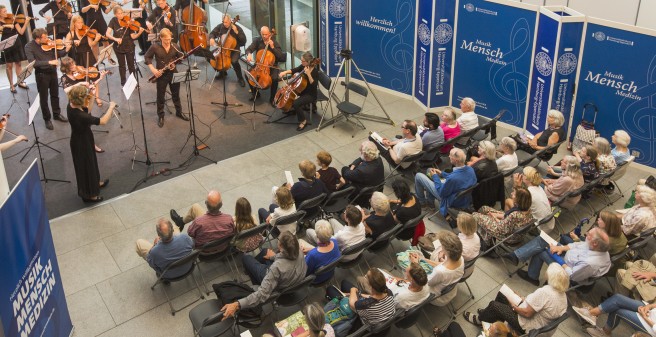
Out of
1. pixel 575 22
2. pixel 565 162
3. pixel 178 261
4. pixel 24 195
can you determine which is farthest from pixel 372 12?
pixel 24 195

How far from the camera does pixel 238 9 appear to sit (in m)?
12.4

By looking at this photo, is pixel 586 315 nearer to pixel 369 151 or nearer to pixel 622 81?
pixel 369 151

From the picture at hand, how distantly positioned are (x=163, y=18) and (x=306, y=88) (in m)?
3.24

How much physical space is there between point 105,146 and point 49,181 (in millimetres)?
1130

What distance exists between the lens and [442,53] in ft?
34.5

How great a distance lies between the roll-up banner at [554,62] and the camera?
8977 millimetres

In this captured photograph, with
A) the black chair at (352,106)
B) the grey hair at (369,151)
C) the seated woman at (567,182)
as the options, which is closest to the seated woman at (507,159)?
the seated woman at (567,182)

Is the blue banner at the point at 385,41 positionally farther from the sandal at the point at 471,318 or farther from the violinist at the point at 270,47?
the sandal at the point at 471,318

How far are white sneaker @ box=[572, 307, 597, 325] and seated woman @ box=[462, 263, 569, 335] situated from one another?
2.77 ft

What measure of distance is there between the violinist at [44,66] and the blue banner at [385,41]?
5044 mm

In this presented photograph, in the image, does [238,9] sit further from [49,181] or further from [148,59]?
[49,181]

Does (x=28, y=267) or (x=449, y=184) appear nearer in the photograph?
(x=28, y=267)

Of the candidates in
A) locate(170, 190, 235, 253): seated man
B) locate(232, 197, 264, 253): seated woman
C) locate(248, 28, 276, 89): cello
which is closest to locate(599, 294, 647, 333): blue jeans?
locate(232, 197, 264, 253): seated woman

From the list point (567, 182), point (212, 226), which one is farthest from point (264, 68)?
point (567, 182)
